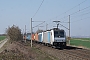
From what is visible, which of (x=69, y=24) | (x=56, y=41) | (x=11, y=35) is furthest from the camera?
(x=11, y=35)

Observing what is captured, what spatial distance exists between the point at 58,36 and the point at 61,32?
0.83 meters

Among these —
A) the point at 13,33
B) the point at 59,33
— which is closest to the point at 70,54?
the point at 59,33

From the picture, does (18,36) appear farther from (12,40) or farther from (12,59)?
(12,59)

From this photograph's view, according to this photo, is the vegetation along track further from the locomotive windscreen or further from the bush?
the bush

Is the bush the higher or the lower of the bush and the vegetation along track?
the higher

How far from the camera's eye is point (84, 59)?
22.9 meters

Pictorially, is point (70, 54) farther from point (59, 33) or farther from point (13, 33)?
point (13, 33)

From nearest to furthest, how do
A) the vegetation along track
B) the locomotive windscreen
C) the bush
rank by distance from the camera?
1. the vegetation along track
2. the locomotive windscreen
3. the bush

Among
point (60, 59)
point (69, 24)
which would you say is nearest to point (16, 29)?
point (69, 24)

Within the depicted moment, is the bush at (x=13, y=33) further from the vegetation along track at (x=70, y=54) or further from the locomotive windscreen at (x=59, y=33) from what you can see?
the vegetation along track at (x=70, y=54)

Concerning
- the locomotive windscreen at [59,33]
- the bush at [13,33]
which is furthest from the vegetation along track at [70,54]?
the bush at [13,33]

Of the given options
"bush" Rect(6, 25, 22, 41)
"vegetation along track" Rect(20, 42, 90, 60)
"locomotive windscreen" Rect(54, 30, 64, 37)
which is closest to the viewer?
"vegetation along track" Rect(20, 42, 90, 60)

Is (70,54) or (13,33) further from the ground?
(13,33)

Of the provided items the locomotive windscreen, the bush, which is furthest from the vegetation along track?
the bush
